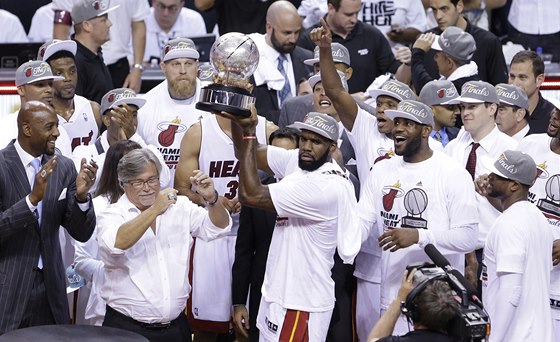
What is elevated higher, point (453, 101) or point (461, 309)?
point (453, 101)

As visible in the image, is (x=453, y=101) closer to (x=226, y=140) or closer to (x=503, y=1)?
(x=226, y=140)

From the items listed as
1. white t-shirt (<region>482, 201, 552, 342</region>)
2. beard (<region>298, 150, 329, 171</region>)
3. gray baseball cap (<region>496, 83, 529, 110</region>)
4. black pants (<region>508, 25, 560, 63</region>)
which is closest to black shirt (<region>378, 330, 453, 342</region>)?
white t-shirt (<region>482, 201, 552, 342</region>)

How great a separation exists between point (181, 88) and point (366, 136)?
1.43m

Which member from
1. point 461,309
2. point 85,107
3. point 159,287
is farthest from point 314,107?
point 461,309

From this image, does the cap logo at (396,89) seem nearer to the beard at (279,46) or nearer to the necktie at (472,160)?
the necktie at (472,160)

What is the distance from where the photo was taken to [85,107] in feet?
28.3

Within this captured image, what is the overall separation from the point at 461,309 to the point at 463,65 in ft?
13.3

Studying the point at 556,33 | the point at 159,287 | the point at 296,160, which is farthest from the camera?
the point at 556,33

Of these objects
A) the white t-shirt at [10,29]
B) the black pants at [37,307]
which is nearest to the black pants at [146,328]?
the black pants at [37,307]

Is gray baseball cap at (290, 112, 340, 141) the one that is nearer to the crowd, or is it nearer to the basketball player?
the crowd

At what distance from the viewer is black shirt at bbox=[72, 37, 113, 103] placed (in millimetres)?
9500

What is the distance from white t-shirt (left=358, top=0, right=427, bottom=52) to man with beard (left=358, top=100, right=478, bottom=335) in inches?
157

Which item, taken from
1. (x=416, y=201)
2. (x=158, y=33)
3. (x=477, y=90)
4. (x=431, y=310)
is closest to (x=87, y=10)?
(x=158, y=33)

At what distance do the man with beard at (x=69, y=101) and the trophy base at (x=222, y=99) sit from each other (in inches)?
106
